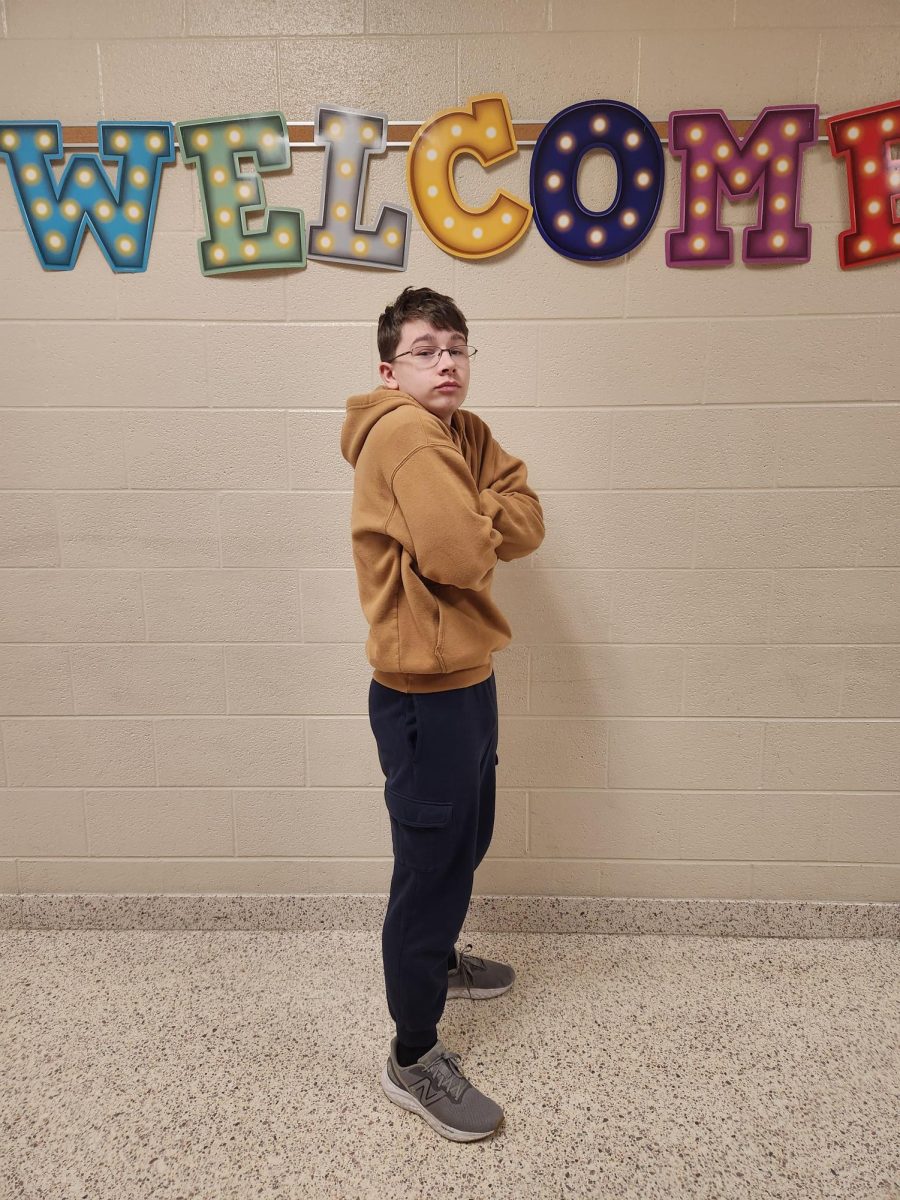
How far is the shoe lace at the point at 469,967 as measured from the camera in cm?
180

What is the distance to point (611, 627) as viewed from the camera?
190 centimetres

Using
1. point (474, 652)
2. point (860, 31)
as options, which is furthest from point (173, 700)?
point (860, 31)

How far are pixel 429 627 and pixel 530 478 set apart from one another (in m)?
0.64

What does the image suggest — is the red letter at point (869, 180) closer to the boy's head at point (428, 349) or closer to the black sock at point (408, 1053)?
the boy's head at point (428, 349)

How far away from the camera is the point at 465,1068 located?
5.21ft

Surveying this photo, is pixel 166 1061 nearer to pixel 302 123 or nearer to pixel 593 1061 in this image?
pixel 593 1061

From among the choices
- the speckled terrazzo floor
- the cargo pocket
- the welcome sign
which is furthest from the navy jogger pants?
the welcome sign

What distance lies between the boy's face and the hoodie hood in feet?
0.07

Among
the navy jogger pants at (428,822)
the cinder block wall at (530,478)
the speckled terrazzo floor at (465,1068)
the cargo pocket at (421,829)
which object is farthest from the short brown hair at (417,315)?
the speckled terrazzo floor at (465,1068)

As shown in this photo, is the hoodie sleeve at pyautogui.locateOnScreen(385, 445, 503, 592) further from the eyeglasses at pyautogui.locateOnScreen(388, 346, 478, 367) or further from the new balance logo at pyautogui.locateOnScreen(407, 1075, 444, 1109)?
the new balance logo at pyautogui.locateOnScreen(407, 1075, 444, 1109)

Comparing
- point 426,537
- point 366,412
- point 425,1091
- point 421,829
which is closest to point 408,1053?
point 425,1091

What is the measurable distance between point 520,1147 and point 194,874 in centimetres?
107

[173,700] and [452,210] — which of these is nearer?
[452,210]

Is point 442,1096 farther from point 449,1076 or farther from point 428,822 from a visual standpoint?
point 428,822
